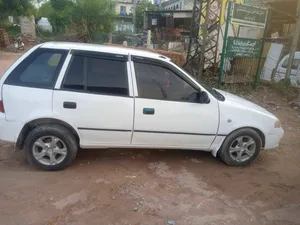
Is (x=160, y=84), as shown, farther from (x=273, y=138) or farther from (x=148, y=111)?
(x=273, y=138)

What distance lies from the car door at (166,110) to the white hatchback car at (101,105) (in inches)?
0.6

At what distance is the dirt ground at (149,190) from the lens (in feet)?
10.1

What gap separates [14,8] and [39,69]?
80.2 ft

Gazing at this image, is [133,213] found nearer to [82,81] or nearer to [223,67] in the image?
[82,81]

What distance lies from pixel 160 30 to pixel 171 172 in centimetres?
2817

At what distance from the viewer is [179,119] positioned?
3.96 metres

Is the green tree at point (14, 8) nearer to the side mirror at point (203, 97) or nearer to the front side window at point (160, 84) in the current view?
the front side window at point (160, 84)

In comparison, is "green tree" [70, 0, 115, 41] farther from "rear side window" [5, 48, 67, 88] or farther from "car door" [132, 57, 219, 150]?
"car door" [132, 57, 219, 150]

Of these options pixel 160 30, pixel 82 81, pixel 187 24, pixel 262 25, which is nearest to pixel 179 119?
pixel 82 81

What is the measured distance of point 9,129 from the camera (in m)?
3.71

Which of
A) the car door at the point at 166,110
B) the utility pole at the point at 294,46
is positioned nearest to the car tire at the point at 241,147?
the car door at the point at 166,110

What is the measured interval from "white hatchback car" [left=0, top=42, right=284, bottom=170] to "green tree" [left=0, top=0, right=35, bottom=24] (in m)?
23.6

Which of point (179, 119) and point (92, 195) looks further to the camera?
point (179, 119)

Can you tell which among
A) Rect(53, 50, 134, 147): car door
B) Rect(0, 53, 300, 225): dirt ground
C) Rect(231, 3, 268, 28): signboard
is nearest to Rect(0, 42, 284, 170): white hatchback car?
Rect(53, 50, 134, 147): car door
